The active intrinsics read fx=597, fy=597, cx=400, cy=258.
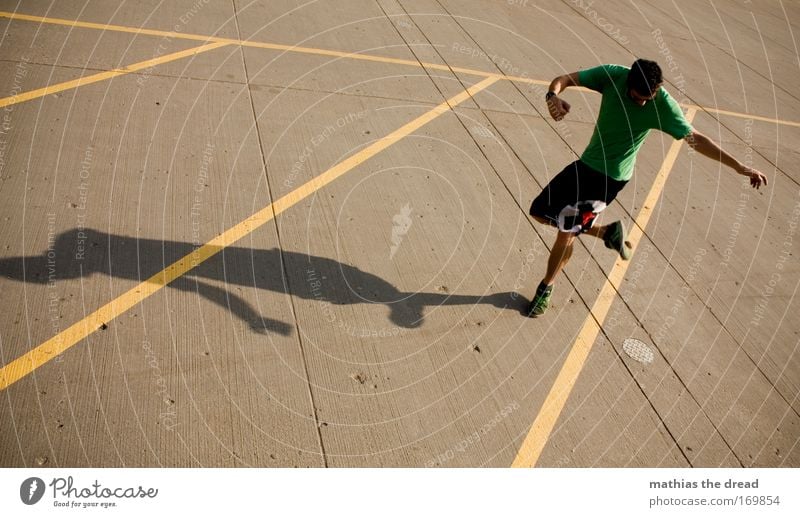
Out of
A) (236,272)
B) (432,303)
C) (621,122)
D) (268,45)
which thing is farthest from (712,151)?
(268,45)

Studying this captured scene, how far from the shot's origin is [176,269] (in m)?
4.34

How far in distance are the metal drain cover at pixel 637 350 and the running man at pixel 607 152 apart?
0.69 m

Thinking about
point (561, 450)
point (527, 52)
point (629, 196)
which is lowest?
point (561, 450)

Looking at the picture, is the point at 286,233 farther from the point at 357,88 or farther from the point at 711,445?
the point at 711,445

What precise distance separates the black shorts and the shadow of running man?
2.61ft

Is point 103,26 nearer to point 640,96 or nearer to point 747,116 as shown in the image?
point 640,96

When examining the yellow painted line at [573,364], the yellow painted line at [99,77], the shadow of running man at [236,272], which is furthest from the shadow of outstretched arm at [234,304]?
the yellow painted line at [99,77]

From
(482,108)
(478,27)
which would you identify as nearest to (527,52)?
(478,27)

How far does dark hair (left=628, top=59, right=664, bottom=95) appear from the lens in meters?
3.90

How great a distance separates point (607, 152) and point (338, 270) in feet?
7.21

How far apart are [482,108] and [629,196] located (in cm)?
203

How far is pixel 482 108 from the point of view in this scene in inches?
285

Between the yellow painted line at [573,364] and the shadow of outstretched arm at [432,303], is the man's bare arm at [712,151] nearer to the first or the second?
the yellow painted line at [573,364]

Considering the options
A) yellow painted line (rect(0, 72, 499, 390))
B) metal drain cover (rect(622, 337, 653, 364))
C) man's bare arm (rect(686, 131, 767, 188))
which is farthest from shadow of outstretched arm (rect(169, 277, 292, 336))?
man's bare arm (rect(686, 131, 767, 188))
